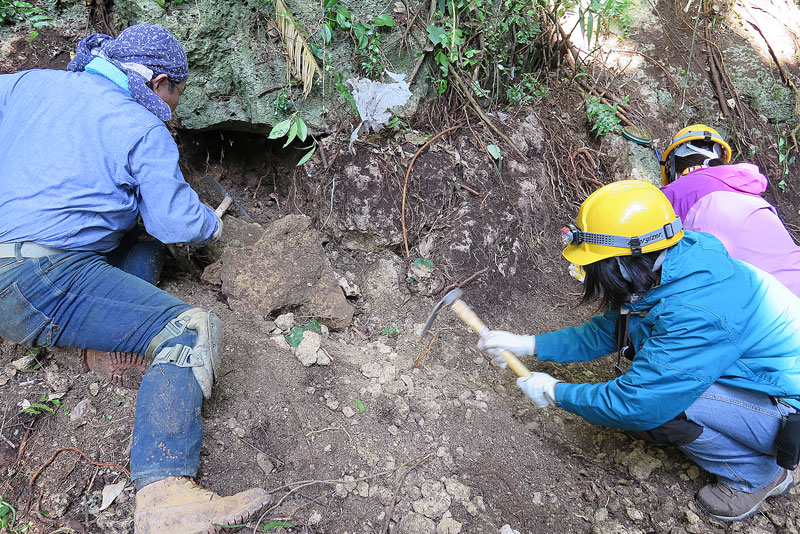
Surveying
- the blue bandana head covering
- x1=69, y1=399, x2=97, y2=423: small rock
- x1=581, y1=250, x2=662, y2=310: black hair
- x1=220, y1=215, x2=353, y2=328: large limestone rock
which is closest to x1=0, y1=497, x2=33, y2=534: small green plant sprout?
x1=69, y1=399, x2=97, y2=423: small rock

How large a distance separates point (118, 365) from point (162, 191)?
764mm

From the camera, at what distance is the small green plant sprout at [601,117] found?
3.96 meters

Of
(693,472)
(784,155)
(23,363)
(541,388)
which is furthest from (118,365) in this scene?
(784,155)

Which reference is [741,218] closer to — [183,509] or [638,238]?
[638,238]

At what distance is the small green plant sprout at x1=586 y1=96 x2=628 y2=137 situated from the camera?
13.0 ft

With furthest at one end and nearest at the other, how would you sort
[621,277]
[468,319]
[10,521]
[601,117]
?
[601,117], [468,319], [621,277], [10,521]

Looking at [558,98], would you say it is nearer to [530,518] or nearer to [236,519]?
[530,518]

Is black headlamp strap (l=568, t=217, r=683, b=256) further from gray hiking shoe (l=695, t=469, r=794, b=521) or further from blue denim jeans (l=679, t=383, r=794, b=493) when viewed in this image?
gray hiking shoe (l=695, t=469, r=794, b=521)

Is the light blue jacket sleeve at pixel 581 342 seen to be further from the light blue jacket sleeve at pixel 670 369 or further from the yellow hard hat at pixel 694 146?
the yellow hard hat at pixel 694 146

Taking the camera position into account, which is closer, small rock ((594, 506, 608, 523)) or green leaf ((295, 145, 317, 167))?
small rock ((594, 506, 608, 523))

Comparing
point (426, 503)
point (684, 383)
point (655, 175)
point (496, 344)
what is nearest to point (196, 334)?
point (426, 503)

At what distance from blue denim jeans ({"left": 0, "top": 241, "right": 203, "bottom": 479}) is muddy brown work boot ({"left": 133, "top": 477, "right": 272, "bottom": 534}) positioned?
6cm

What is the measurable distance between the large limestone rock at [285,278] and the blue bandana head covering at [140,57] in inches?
34.2

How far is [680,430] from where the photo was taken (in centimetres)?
192
